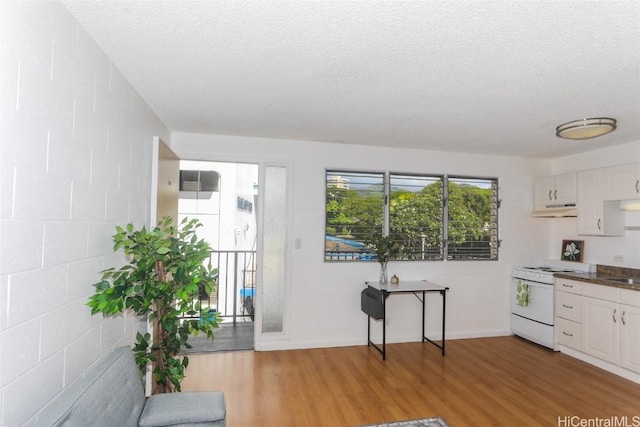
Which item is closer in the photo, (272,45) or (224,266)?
(272,45)

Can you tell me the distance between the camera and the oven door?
396 cm

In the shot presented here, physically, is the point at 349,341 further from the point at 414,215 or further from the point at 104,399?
the point at 104,399

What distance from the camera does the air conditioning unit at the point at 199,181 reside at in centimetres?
615

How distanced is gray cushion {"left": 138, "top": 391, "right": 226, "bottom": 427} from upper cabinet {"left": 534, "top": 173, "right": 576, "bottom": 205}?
4537 millimetres

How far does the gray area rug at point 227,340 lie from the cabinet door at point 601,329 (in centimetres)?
376

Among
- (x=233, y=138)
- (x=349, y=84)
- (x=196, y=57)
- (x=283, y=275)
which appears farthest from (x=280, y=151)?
(x=196, y=57)

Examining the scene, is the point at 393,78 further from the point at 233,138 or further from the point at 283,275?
the point at 283,275

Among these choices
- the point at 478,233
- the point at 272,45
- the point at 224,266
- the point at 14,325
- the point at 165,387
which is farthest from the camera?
the point at 224,266

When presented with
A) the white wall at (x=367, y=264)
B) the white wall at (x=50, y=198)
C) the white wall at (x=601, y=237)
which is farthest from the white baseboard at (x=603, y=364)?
the white wall at (x=50, y=198)

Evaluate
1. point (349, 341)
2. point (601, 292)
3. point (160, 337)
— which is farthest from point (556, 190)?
point (160, 337)

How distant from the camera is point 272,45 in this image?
1870 millimetres

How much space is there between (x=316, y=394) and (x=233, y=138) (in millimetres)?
2833

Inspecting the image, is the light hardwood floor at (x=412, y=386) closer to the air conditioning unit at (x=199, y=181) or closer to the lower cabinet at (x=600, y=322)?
the lower cabinet at (x=600, y=322)

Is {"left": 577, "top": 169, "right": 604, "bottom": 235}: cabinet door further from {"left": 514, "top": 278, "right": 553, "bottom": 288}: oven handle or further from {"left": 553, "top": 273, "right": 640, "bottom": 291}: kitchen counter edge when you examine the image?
{"left": 514, "top": 278, "right": 553, "bottom": 288}: oven handle
